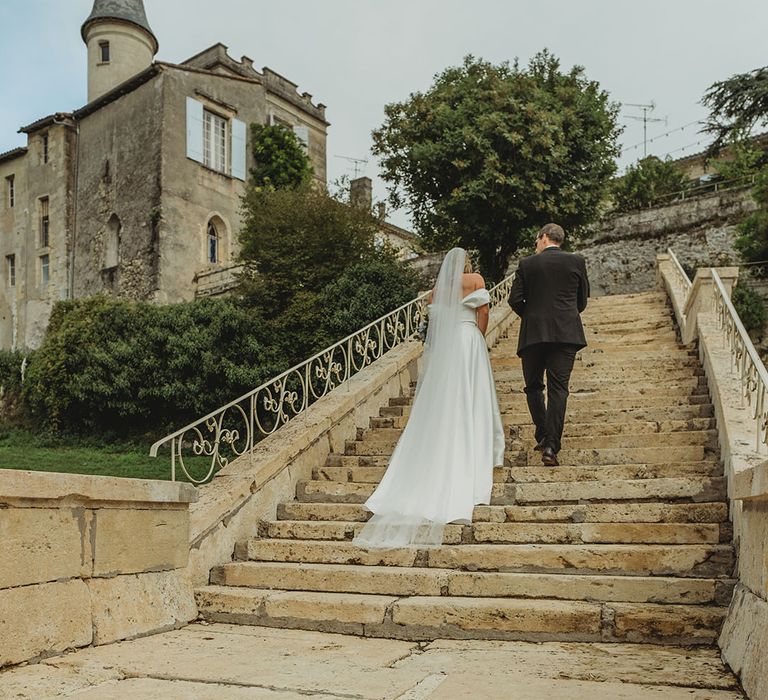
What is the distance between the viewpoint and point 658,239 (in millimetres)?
21828

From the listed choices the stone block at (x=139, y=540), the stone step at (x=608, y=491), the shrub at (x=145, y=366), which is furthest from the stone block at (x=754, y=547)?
the shrub at (x=145, y=366)

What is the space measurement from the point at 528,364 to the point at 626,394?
2.02 meters

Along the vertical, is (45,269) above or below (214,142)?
below

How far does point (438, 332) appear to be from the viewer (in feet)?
20.0

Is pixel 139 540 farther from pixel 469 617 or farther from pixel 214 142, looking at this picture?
pixel 214 142

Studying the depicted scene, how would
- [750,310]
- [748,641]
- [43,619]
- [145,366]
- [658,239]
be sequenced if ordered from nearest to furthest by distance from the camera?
[748,641] < [43,619] < [145,366] < [750,310] < [658,239]

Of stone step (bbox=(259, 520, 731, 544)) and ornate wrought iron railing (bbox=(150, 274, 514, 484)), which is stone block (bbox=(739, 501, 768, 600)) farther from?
ornate wrought iron railing (bbox=(150, 274, 514, 484))

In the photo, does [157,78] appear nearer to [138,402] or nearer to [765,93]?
[138,402]

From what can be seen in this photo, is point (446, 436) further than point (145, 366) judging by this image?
No

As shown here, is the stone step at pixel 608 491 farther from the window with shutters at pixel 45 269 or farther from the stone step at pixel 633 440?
the window with shutters at pixel 45 269

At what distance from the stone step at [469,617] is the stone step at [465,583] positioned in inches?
3.2

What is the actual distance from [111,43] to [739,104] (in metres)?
21.9

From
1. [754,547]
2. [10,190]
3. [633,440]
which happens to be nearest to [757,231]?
[633,440]

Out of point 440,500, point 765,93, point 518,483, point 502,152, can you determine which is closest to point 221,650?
point 440,500
